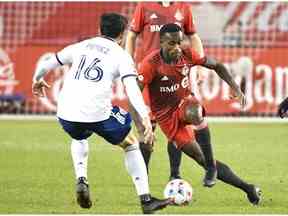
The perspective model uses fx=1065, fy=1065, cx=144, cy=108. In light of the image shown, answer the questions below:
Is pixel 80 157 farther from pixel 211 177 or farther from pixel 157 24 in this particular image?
pixel 157 24

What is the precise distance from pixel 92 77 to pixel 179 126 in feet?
4.68

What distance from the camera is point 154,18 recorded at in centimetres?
1200

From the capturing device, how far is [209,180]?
10.3m

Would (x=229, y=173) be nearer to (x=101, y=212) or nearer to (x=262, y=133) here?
(x=101, y=212)

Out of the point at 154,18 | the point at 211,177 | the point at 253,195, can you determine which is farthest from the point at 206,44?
the point at 253,195

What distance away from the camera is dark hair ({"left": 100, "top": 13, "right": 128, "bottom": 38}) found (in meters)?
9.16

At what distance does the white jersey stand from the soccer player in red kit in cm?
92

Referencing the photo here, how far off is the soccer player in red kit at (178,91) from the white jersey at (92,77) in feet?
3.01

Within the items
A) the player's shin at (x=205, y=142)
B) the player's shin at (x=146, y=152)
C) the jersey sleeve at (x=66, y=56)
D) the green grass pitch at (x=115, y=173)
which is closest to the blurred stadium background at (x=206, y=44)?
the green grass pitch at (x=115, y=173)

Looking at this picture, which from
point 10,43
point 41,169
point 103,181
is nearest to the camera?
point 103,181

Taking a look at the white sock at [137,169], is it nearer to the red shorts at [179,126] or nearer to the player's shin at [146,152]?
the red shorts at [179,126]

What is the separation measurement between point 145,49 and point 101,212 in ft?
10.1

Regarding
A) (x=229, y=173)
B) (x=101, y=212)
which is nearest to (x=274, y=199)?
(x=229, y=173)

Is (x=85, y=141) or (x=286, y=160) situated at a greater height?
(x=85, y=141)
